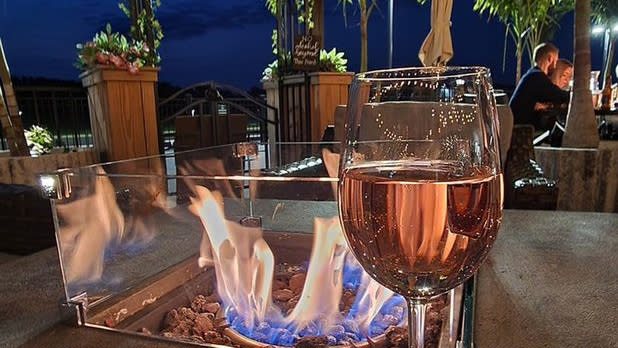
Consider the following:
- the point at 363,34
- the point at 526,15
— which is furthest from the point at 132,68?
the point at 526,15

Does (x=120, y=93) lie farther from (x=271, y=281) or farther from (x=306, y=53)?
(x=271, y=281)

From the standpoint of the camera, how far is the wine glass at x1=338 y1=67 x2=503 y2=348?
0.38 meters

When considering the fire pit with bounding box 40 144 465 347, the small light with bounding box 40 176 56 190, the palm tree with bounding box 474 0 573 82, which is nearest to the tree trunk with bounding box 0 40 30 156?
the fire pit with bounding box 40 144 465 347

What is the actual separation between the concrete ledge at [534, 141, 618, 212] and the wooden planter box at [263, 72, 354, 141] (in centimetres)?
255

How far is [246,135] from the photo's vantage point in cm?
461

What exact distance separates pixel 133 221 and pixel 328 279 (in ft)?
1.87

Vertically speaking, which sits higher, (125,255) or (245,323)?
(125,255)

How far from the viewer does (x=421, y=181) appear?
40cm

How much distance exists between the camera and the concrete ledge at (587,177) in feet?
9.45

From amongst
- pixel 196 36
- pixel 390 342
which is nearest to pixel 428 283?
pixel 390 342

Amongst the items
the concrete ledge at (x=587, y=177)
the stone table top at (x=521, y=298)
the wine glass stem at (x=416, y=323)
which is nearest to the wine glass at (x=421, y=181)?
the wine glass stem at (x=416, y=323)

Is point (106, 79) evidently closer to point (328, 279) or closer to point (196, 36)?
point (328, 279)

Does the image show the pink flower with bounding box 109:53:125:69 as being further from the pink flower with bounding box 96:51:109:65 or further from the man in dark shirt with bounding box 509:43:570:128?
the man in dark shirt with bounding box 509:43:570:128

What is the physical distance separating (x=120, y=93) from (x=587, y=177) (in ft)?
11.6
